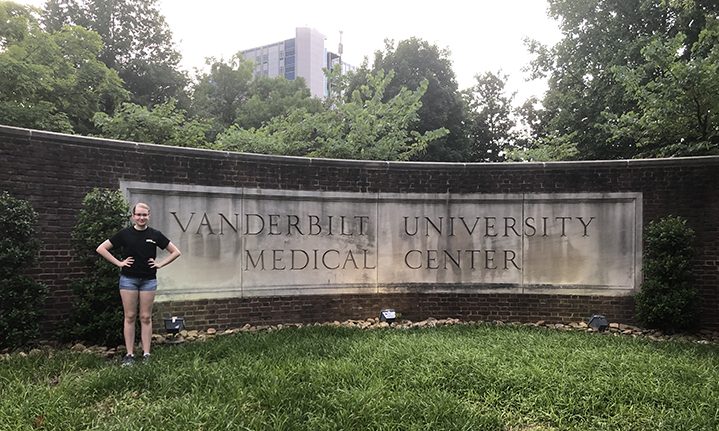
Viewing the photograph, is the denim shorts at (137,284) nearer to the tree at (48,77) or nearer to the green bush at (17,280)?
the green bush at (17,280)

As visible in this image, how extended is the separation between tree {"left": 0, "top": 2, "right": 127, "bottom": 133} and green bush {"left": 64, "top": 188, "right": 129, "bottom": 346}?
6.32 m

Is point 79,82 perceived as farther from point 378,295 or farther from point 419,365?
point 419,365

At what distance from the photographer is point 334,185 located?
7.43 metres

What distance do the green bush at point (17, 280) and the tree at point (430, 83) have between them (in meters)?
20.7

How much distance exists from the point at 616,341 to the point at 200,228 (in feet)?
19.2

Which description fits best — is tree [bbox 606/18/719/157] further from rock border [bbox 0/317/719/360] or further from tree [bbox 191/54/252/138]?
tree [bbox 191/54/252/138]

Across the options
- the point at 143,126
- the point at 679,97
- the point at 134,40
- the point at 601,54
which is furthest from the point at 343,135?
the point at 134,40

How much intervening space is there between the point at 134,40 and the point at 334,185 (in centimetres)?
2130

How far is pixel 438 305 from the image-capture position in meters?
7.68

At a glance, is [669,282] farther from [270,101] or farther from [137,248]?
[270,101]

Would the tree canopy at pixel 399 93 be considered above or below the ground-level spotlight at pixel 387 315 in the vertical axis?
above

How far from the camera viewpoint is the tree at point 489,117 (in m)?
28.4

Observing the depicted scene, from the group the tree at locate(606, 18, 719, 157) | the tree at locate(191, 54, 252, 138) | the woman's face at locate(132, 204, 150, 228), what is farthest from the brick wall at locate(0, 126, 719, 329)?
the tree at locate(191, 54, 252, 138)

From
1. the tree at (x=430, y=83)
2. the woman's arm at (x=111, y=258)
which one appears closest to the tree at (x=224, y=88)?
the tree at (x=430, y=83)
